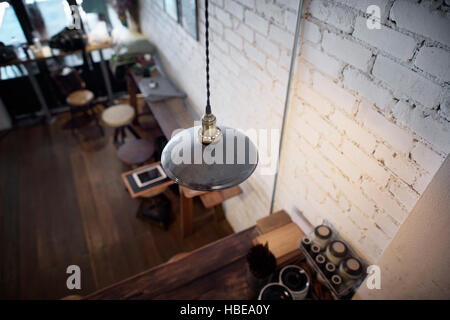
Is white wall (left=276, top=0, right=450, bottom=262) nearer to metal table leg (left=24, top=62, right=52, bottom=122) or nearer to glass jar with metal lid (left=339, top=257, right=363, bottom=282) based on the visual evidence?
glass jar with metal lid (left=339, top=257, right=363, bottom=282)

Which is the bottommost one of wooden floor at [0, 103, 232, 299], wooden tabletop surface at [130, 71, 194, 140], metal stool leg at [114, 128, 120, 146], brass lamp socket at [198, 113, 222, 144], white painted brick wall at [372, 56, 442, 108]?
wooden floor at [0, 103, 232, 299]

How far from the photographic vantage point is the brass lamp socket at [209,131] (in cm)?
109

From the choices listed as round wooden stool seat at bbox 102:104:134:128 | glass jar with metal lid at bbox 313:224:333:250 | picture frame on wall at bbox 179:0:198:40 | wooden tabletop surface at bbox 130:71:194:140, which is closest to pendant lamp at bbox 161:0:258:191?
glass jar with metal lid at bbox 313:224:333:250

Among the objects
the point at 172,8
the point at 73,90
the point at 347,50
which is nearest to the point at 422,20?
the point at 347,50

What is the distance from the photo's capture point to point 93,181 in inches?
161

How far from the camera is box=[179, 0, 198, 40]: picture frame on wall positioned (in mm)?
2783

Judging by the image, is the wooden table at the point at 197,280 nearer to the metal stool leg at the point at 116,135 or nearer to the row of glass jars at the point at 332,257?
the row of glass jars at the point at 332,257

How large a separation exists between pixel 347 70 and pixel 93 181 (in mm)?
3680

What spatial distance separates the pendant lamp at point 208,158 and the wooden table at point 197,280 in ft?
3.84

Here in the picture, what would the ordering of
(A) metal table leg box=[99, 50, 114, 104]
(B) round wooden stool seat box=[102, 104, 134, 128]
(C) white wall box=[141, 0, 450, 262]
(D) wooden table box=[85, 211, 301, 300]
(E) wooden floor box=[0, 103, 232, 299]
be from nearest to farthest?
1. (C) white wall box=[141, 0, 450, 262]
2. (D) wooden table box=[85, 211, 301, 300]
3. (E) wooden floor box=[0, 103, 232, 299]
4. (B) round wooden stool seat box=[102, 104, 134, 128]
5. (A) metal table leg box=[99, 50, 114, 104]

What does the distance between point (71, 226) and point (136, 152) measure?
3.79 ft

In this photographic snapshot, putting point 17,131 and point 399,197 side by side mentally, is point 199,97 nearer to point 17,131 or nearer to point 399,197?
point 399,197
